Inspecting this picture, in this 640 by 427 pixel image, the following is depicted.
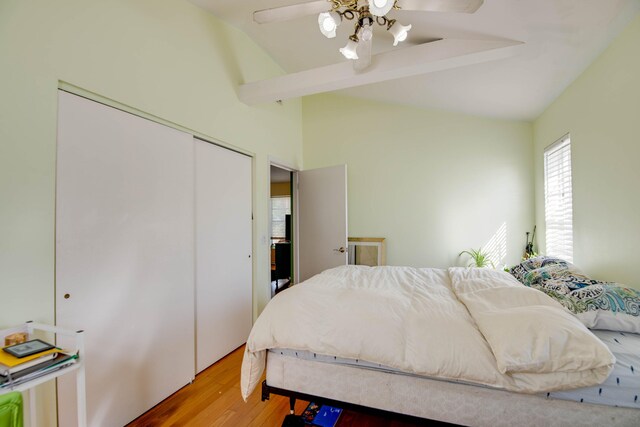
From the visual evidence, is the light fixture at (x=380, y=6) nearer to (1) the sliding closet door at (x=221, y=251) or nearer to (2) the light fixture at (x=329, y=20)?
(2) the light fixture at (x=329, y=20)

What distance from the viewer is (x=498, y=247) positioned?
11.1 ft

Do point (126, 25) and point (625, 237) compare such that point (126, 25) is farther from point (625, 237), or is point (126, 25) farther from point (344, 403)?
point (625, 237)

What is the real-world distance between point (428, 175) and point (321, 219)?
1556mm

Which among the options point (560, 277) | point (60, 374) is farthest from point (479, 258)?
point (60, 374)

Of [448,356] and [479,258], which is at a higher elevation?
[479,258]

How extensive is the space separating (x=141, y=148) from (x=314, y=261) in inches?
98.0

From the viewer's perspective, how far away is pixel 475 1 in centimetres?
127

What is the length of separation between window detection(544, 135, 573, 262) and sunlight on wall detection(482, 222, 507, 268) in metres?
0.47

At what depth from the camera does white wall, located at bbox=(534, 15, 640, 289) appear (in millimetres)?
1619

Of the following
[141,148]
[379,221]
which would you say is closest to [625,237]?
[379,221]

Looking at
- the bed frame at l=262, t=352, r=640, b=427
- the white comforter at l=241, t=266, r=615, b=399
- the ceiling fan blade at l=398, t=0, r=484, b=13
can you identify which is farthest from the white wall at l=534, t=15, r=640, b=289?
the ceiling fan blade at l=398, t=0, r=484, b=13

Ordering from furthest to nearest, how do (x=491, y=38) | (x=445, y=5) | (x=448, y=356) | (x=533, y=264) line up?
(x=533, y=264) → (x=491, y=38) → (x=445, y=5) → (x=448, y=356)

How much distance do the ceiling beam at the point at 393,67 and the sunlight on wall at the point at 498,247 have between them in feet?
7.02

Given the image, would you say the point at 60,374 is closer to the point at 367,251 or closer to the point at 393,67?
the point at 393,67
